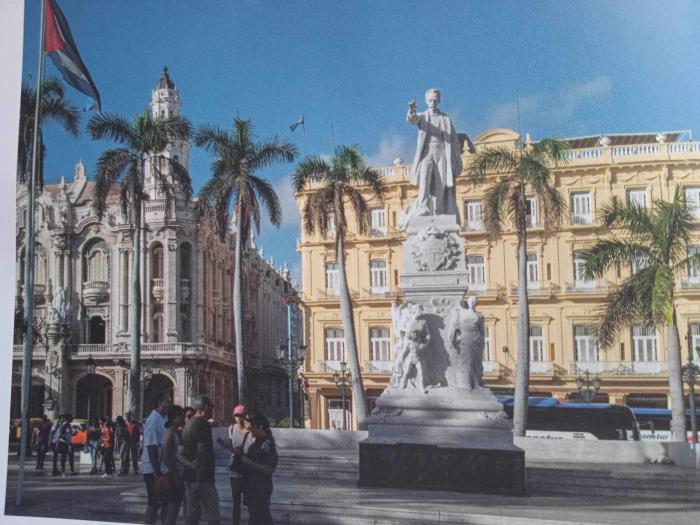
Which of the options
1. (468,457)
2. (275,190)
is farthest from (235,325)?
(468,457)

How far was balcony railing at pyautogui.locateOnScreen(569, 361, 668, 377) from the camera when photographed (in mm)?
12188

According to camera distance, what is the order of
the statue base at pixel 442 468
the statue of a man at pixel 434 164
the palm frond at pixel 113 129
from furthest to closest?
the palm frond at pixel 113 129 → the statue of a man at pixel 434 164 → the statue base at pixel 442 468

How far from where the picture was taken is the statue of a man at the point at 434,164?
804 cm

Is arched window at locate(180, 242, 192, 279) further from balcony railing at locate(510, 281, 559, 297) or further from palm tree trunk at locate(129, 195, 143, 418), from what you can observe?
balcony railing at locate(510, 281, 559, 297)

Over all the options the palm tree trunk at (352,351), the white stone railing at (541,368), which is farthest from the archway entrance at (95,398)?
the white stone railing at (541,368)

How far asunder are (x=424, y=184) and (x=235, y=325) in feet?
18.1

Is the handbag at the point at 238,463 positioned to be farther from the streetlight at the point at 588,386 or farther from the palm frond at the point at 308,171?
the streetlight at the point at 588,386

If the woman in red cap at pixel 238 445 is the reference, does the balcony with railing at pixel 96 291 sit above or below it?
above

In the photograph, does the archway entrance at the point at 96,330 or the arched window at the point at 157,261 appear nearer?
the archway entrance at the point at 96,330

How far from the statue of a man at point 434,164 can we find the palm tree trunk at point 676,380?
3203 millimetres

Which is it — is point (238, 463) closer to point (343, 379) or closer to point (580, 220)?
point (343, 379)

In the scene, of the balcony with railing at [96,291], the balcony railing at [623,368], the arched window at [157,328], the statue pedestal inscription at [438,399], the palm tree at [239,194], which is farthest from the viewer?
the arched window at [157,328]

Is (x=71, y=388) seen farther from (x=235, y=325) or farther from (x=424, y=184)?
(x=424, y=184)

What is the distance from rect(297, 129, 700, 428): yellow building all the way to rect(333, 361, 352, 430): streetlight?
93 mm
